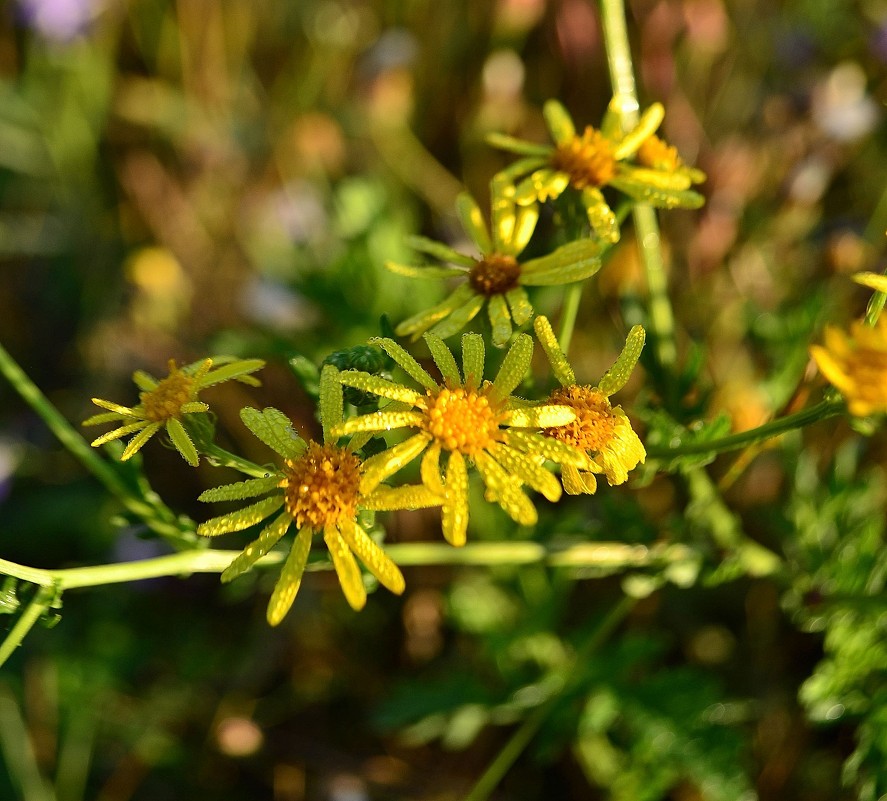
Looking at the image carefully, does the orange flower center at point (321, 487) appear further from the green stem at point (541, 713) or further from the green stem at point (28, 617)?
the green stem at point (541, 713)

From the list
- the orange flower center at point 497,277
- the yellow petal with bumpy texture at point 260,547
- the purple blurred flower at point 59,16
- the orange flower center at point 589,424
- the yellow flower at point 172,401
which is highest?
the purple blurred flower at point 59,16

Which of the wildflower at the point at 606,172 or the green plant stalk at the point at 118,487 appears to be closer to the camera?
the green plant stalk at the point at 118,487

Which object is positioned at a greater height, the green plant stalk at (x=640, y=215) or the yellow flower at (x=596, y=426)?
the green plant stalk at (x=640, y=215)

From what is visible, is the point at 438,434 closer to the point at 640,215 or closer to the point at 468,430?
the point at 468,430

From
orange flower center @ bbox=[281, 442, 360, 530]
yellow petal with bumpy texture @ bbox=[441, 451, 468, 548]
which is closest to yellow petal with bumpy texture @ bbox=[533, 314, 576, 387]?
yellow petal with bumpy texture @ bbox=[441, 451, 468, 548]

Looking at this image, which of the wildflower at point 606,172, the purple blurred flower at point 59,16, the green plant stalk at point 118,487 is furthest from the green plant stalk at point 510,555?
the purple blurred flower at point 59,16

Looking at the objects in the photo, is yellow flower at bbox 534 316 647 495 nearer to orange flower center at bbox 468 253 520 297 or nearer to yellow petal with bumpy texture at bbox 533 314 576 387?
yellow petal with bumpy texture at bbox 533 314 576 387

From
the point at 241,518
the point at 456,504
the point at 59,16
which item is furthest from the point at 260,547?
the point at 59,16
